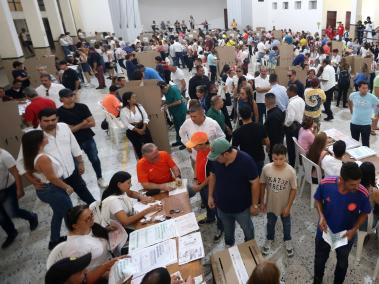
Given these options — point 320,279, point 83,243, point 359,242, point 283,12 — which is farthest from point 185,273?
point 283,12

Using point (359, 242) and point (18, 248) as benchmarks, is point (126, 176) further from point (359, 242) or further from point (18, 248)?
point (359, 242)

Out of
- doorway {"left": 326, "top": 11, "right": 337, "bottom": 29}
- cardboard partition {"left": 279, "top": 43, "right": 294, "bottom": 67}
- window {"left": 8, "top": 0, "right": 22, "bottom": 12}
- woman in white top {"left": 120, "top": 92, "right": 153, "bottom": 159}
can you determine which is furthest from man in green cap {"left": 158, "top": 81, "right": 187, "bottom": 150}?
doorway {"left": 326, "top": 11, "right": 337, "bottom": 29}

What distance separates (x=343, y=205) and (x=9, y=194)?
3.78 m

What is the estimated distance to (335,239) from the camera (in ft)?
8.09

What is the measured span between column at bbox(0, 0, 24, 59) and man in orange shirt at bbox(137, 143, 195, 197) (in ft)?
27.7

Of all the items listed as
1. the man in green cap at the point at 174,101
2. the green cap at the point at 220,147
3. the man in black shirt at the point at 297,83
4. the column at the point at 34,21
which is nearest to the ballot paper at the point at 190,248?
the green cap at the point at 220,147

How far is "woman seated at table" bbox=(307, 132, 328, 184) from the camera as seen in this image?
3770 millimetres

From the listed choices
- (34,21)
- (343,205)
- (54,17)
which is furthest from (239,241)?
(54,17)

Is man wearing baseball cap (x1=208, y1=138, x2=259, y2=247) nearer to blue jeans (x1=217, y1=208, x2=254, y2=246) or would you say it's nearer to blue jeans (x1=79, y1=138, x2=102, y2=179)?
blue jeans (x1=217, y1=208, x2=254, y2=246)

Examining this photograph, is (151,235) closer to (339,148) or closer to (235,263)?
(235,263)

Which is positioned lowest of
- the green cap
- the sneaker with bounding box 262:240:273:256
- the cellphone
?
the sneaker with bounding box 262:240:273:256

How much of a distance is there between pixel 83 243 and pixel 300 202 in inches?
121

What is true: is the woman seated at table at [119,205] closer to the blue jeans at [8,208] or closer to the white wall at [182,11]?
the blue jeans at [8,208]

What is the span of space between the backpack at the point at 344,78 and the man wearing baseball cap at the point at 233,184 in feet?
18.8
